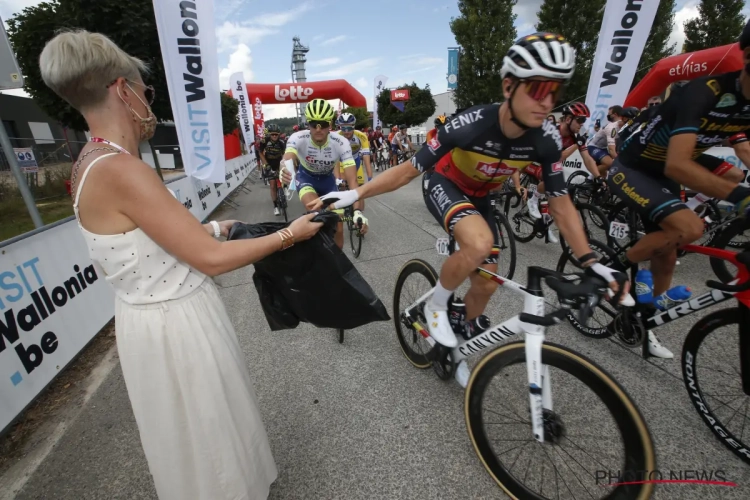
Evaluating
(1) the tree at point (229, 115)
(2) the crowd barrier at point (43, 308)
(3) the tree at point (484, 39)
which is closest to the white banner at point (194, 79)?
(2) the crowd barrier at point (43, 308)

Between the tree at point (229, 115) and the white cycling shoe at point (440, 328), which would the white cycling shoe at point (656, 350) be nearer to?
the white cycling shoe at point (440, 328)

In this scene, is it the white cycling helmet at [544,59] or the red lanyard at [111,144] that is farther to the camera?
the white cycling helmet at [544,59]

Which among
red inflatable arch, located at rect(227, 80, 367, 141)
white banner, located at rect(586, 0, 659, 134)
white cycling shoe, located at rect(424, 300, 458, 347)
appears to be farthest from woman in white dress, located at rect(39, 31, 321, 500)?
red inflatable arch, located at rect(227, 80, 367, 141)

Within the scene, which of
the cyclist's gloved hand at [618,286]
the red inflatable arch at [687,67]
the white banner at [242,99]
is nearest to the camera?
the cyclist's gloved hand at [618,286]

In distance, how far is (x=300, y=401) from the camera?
104 inches

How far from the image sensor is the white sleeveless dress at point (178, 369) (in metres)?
1.21

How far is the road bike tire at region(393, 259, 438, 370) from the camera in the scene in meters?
2.70

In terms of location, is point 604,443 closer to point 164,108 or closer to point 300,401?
point 300,401

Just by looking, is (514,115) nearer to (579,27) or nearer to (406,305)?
(406,305)

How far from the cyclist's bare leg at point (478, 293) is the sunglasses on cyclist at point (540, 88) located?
1087 mm

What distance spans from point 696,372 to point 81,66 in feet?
10.5

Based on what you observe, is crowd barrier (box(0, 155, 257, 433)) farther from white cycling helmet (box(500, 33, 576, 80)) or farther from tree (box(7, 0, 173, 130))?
tree (box(7, 0, 173, 130))

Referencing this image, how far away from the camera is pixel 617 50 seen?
6.85m

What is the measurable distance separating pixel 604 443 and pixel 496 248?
125cm
